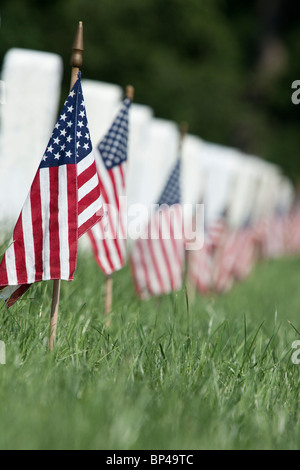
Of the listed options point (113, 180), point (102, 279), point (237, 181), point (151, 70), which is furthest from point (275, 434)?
point (151, 70)

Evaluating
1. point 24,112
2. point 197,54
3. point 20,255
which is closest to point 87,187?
point 20,255

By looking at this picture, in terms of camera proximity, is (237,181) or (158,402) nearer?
(158,402)

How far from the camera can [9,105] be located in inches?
308

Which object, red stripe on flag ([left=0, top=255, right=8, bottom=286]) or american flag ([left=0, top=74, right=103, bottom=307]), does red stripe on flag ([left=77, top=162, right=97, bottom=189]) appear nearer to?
american flag ([left=0, top=74, right=103, bottom=307])

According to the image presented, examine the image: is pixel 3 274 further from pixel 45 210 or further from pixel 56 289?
pixel 45 210

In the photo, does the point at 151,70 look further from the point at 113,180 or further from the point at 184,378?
the point at 184,378

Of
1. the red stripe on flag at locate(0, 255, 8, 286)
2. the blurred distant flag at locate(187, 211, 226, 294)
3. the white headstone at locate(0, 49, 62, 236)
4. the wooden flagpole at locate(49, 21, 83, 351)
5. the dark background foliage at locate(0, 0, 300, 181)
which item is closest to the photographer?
the wooden flagpole at locate(49, 21, 83, 351)

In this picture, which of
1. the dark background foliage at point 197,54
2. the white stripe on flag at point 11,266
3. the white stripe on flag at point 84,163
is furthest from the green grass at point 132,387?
the dark background foliage at point 197,54

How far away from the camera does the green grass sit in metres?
3.36

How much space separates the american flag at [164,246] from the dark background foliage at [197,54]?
43.2 ft

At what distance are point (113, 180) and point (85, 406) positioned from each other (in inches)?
115

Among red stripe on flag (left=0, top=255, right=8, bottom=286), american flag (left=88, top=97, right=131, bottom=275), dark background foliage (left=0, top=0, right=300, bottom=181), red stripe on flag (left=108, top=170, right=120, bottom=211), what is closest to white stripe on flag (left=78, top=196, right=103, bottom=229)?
red stripe on flag (left=0, top=255, right=8, bottom=286)

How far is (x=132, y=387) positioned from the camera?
Result: 3.94 meters

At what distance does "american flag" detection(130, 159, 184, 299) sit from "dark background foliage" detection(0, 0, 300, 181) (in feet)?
43.2
